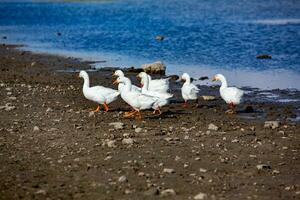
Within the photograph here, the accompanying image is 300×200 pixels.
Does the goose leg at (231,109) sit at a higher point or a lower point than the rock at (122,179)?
lower

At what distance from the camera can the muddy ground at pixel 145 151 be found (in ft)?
34.0

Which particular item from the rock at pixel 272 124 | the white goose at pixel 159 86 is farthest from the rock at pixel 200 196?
the white goose at pixel 159 86

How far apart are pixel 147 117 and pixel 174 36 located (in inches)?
1162

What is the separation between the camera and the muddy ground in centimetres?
1036

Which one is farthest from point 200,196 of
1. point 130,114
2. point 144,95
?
point 130,114

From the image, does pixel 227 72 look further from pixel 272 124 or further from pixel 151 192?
pixel 151 192

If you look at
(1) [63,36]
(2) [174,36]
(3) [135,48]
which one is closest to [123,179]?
(3) [135,48]

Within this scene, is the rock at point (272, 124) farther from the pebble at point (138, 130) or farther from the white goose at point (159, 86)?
the white goose at point (159, 86)

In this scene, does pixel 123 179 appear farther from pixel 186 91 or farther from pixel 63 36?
pixel 63 36

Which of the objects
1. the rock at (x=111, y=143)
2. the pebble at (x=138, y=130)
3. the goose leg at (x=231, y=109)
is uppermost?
the rock at (x=111, y=143)

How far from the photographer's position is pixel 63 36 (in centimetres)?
4981

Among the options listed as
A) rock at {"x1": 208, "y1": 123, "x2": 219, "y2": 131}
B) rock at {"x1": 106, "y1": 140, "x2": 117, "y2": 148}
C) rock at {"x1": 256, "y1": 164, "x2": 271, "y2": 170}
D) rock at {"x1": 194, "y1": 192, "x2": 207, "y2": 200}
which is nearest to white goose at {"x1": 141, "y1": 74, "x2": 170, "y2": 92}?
rock at {"x1": 208, "y1": 123, "x2": 219, "y2": 131}

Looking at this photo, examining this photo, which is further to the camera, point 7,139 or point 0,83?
point 0,83

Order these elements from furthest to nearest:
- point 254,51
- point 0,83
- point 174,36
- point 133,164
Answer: point 174,36 → point 254,51 → point 0,83 → point 133,164
